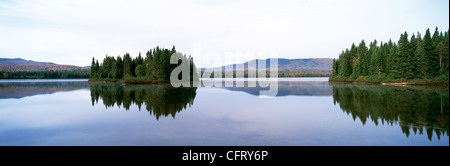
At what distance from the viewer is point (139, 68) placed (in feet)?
320

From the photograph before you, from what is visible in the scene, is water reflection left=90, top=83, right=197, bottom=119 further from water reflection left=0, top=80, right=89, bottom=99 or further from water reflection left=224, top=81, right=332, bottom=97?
water reflection left=224, top=81, right=332, bottom=97

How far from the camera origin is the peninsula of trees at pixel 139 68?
8438 cm

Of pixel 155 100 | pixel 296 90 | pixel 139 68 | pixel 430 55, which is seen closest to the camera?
pixel 155 100

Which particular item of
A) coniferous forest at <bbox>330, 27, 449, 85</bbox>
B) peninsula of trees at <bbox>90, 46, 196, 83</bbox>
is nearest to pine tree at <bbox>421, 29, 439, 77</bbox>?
coniferous forest at <bbox>330, 27, 449, 85</bbox>

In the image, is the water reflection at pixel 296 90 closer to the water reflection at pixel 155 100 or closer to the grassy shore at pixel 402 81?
the water reflection at pixel 155 100

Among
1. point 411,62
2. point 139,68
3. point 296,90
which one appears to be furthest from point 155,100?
point 139,68

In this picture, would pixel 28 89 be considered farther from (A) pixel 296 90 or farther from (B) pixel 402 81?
(B) pixel 402 81

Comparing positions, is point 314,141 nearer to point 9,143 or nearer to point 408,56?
point 9,143

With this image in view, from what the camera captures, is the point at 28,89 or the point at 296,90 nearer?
the point at 296,90

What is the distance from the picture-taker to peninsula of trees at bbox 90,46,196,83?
8438cm

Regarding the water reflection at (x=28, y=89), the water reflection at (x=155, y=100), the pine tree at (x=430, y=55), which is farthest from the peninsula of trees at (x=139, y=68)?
the pine tree at (x=430, y=55)
